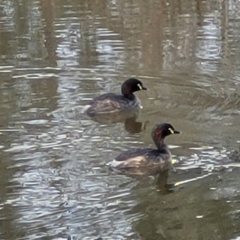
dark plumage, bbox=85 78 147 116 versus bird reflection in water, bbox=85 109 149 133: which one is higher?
dark plumage, bbox=85 78 147 116

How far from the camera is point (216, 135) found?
10.8m

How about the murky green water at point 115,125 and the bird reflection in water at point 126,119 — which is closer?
the murky green water at point 115,125

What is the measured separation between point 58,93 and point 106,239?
19.2 ft

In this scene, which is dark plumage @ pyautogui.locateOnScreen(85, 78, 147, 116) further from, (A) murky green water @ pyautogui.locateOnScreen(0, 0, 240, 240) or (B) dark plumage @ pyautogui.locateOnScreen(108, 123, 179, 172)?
(B) dark plumage @ pyautogui.locateOnScreen(108, 123, 179, 172)

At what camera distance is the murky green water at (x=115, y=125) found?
26.8 feet

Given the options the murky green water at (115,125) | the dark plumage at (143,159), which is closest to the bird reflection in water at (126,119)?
the murky green water at (115,125)

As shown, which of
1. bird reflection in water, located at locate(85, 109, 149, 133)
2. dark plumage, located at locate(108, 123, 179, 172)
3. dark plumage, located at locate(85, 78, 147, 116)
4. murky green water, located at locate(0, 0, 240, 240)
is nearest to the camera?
murky green water, located at locate(0, 0, 240, 240)

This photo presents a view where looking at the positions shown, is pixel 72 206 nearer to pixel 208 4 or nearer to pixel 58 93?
pixel 58 93

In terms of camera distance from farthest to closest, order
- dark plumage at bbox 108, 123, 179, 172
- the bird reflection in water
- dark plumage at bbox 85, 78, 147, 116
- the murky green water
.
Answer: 1. dark plumage at bbox 85, 78, 147, 116
2. the bird reflection in water
3. dark plumage at bbox 108, 123, 179, 172
4. the murky green water

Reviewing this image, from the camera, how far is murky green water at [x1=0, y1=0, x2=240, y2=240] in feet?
26.8

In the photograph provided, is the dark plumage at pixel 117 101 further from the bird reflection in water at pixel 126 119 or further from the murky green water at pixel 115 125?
the murky green water at pixel 115 125

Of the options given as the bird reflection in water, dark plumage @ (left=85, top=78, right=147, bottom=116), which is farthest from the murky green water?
dark plumage @ (left=85, top=78, right=147, bottom=116)

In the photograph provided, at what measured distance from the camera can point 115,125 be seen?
471 inches

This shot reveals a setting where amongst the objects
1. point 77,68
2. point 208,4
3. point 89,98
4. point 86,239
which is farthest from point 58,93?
point 208,4
